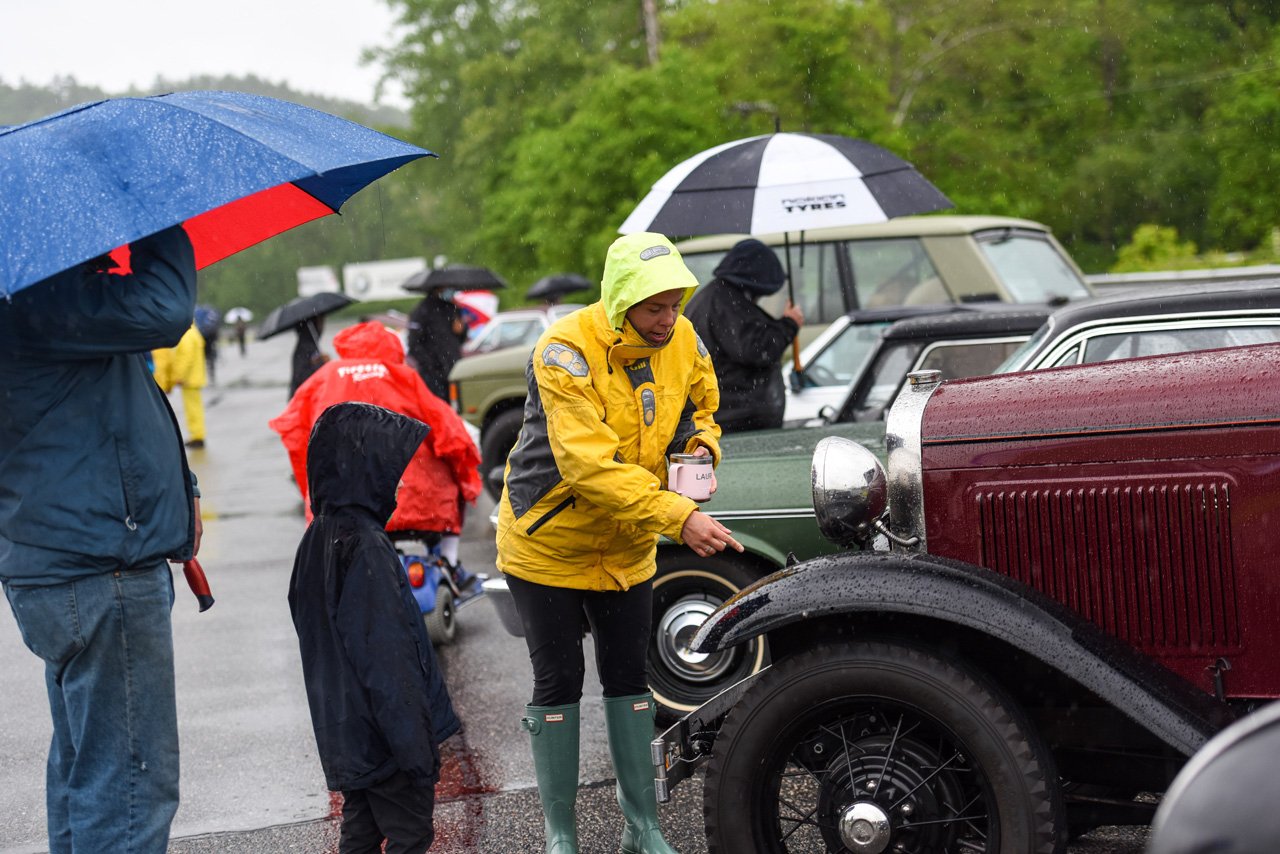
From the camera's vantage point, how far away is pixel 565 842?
387cm

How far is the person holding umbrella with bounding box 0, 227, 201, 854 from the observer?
3.14 m

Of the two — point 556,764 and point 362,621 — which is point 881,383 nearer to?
point 556,764

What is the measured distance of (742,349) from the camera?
6191 mm

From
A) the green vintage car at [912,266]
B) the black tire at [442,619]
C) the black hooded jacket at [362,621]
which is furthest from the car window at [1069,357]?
the green vintage car at [912,266]

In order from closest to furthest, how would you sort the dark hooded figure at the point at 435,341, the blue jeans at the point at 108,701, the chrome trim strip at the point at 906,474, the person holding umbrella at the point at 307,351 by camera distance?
the blue jeans at the point at 108,701 → the chrome trim strip at the point at 906,474 → the person holding umbrella at the point at 307,351 → the dark hooded figure at the point at 435,341

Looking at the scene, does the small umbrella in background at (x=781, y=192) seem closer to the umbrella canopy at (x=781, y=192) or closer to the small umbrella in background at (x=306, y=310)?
the umbrella canopy at (x=781, y=192)

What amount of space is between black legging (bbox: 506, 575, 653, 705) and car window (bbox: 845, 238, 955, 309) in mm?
5945

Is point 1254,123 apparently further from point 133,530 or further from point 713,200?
point 133,530

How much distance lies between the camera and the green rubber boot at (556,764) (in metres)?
3.84

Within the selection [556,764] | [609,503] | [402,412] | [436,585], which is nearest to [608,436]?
[609,503]

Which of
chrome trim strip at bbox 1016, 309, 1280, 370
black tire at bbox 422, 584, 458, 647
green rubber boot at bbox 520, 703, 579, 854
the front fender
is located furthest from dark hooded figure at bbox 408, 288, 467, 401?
the front fender

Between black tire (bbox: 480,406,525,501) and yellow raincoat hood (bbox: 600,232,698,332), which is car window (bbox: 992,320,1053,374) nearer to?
yellow raincoat hood (bbox: 600,232,698,332)

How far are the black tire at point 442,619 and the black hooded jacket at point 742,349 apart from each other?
5.53ft


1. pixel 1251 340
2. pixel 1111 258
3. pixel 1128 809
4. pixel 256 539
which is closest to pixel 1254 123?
pixel 1111 258
